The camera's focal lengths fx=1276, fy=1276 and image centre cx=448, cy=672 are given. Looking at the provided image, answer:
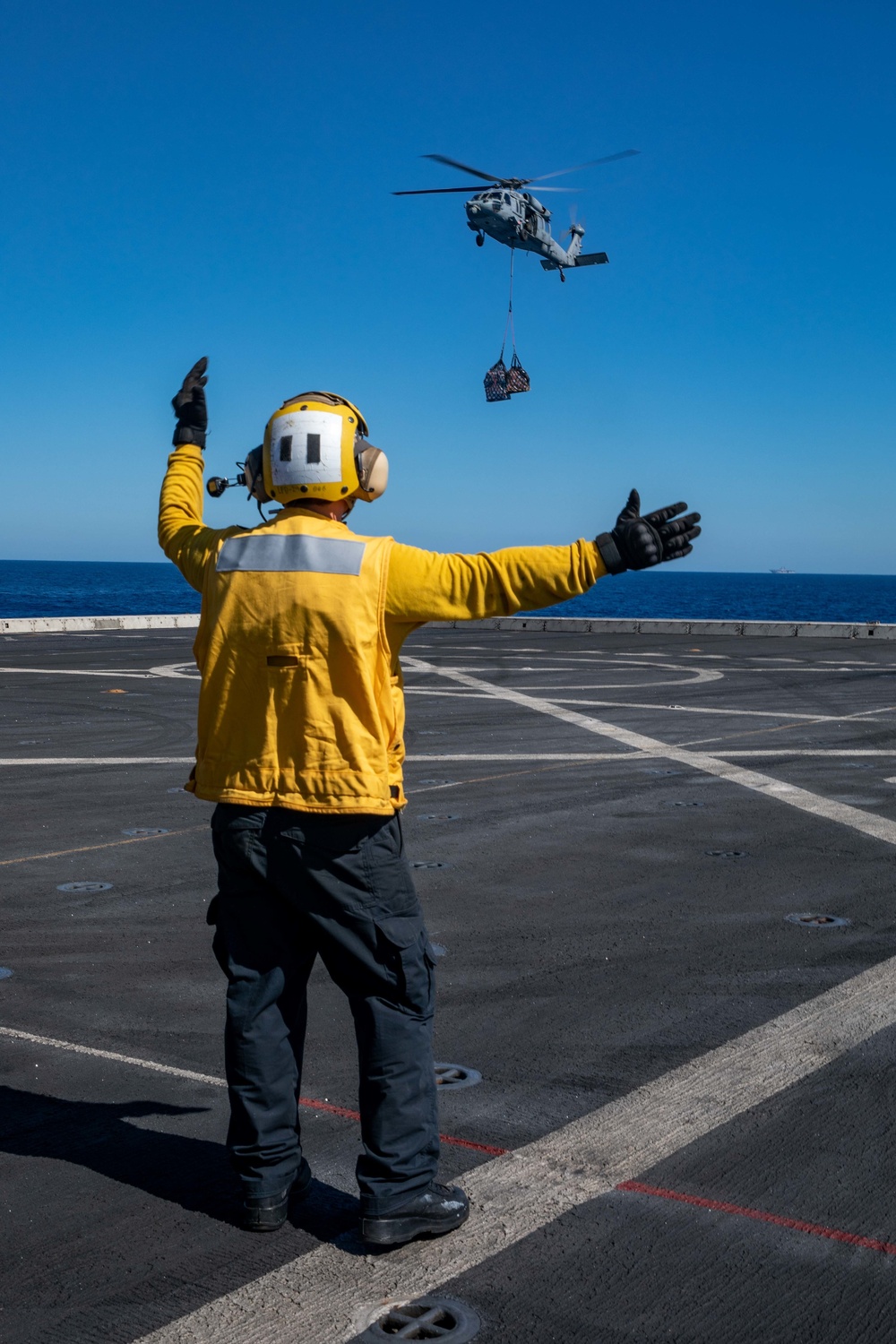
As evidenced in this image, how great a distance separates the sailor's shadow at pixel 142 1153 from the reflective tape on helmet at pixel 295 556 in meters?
1.73

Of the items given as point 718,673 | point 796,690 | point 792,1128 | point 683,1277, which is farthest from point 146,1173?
point 718,673

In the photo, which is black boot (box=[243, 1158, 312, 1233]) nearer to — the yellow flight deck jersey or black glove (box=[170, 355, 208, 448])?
the yellow flight deck jersey

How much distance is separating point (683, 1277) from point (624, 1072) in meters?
1.31

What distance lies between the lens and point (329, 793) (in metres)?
3.32

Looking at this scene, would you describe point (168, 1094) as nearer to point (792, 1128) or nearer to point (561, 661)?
point (792, 1128)

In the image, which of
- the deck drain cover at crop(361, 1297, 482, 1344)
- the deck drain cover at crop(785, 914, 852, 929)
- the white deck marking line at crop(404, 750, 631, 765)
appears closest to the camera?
the deck drain cover at crop(361, 1297, 482, 1344)

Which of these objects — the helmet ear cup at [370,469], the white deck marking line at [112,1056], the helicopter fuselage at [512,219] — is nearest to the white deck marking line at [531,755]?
the white deck marking line at [112,1056]

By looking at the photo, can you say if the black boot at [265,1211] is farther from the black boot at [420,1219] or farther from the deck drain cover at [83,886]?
the deck drain cover at [83,886]

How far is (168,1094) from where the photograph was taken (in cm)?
420

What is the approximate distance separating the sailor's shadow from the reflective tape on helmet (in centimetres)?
173

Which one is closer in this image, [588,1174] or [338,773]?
[338,773]

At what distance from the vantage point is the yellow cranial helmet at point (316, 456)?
3.46 m

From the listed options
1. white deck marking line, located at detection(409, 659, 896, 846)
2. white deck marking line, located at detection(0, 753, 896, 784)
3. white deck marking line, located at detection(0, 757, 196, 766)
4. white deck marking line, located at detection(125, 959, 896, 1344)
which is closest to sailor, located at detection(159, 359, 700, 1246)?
white deck marking line, located at detection(125, 959, 896, 1344)

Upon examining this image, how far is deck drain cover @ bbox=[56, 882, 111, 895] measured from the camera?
22.8ft
